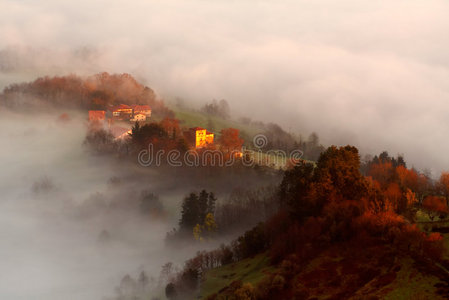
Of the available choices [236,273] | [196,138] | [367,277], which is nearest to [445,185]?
[367,277]

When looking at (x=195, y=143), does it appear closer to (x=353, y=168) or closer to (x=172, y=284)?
(x=172, y=284)

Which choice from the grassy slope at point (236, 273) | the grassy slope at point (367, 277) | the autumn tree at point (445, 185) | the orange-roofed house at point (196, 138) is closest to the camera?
the grassy slope at point (367, 277)

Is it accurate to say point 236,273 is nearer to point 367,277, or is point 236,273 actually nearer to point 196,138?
point 367,277

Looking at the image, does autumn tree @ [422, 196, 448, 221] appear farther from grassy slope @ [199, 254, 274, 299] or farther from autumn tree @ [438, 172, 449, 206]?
A: grassy slope @ [199, 254, 274, 299]

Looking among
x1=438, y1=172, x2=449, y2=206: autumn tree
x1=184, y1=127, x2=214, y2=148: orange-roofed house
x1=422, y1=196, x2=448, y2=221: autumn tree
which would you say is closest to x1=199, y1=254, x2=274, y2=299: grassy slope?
x1=422, y1=196, x2=448, y2=221: autumn tree

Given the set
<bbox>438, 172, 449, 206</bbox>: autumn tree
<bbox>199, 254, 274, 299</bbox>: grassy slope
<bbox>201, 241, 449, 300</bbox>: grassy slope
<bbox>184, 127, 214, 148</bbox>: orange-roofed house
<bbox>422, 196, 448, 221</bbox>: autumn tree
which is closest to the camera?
<bbox>201, 241, 449, 300</bbox>: grassy slope

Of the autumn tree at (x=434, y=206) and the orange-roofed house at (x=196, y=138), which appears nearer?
the autumn tree at (x=434, y=206)

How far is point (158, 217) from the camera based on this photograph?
172375mm

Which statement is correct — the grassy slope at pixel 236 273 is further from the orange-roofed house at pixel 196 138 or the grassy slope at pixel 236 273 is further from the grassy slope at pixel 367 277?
the orange-roofed house at pixel 196 138

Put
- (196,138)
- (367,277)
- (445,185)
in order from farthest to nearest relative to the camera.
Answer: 1. (196,138)
2. (445,185)
3. (367,277)

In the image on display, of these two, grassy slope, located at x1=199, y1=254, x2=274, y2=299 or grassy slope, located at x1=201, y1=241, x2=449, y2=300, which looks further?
grassy slope, located at x1=199, y1=254, x2=274, y2=299

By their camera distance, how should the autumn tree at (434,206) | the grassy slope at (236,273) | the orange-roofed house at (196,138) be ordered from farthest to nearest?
the orange-roofed house at (196,138), the autumn tree at (434,206), the grassy slope at (236,273)

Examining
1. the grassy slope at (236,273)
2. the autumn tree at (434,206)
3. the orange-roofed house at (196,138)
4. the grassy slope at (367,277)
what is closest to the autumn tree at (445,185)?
the autumn tree at (434,206)

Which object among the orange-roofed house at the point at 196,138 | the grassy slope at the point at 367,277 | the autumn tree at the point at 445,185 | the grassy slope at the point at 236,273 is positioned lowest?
the grassy slope at the point at 236,273
